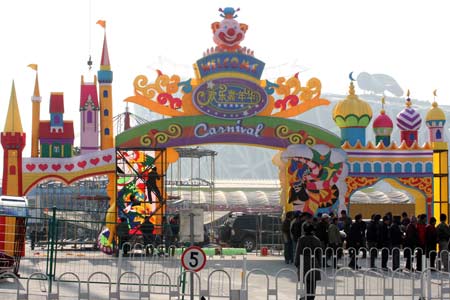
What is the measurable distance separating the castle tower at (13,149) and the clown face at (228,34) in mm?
6123

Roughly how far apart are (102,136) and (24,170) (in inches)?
138

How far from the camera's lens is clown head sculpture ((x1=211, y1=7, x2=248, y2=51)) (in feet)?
97.6

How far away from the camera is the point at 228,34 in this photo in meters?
29.8

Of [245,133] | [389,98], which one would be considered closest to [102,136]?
[245,133]

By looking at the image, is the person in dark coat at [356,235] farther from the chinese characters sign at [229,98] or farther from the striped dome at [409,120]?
the striped dome at [409,120]

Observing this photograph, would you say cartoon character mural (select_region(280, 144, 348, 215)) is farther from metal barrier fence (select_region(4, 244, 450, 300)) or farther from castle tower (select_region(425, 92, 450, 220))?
metal barrier fence (select_region(4, 244, 450, 300))

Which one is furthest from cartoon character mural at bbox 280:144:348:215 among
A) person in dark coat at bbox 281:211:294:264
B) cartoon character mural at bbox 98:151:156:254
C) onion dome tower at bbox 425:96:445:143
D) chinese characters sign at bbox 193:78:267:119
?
onion dome tower at bbox 425:96:445:143

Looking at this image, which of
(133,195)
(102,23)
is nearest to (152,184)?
(133,195)

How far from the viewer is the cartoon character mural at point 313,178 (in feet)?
97.8

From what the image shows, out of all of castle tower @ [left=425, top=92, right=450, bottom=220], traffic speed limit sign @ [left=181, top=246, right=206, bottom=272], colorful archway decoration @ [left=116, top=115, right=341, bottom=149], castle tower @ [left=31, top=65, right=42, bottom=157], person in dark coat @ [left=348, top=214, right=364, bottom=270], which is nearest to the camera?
traffic speed limit sign @ [left=181, top=246, right=206, bottom=272]

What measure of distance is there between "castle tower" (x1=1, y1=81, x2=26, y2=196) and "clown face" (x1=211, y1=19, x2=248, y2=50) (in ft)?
20.1

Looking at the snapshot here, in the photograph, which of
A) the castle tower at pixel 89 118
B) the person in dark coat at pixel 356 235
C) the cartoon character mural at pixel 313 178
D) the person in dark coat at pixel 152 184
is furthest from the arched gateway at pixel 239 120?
the person in dark coat at pixel 356 235

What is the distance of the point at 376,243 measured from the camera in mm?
24281

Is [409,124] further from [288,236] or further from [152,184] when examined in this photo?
[288,236]
